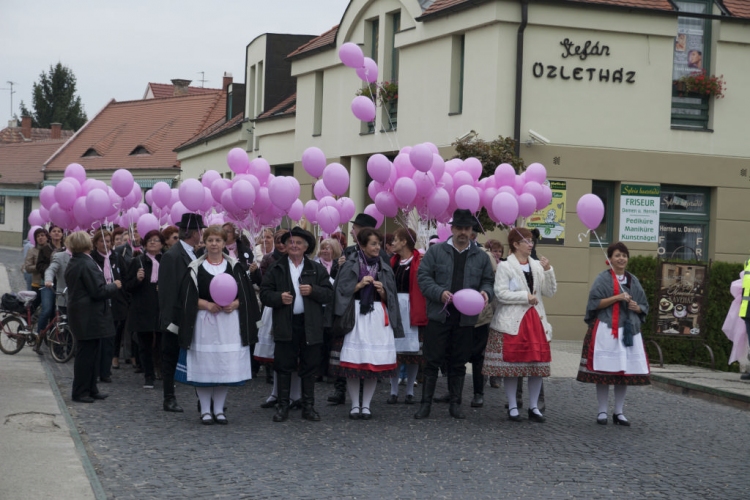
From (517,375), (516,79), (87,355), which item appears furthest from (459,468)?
(516,79)

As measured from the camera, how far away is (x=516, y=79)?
1952 cm

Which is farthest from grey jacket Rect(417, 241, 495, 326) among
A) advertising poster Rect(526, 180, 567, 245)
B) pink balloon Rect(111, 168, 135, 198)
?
advertising poster Rect(526, 180, 567, 245)

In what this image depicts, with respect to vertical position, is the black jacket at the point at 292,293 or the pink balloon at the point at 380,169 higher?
the pink balloon at the point at 380,169

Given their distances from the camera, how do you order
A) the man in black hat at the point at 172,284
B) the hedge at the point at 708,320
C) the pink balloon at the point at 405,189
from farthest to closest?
the hedge at the point at 708,320 → the pink balloon at the point at 405,189 → the man in black hat at the point at 172,284

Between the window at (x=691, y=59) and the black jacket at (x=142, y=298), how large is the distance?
1181 centimetres

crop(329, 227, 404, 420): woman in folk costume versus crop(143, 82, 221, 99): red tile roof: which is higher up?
crop(143, 82, 221, 99): red tile roof

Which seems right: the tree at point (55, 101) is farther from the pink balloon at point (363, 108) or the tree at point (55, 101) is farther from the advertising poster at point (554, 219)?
the pink balloon at point (363, 108)

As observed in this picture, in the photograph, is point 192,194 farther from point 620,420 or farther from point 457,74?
point 457,74

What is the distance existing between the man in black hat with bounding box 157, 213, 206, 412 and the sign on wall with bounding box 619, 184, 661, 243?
11.2 meters

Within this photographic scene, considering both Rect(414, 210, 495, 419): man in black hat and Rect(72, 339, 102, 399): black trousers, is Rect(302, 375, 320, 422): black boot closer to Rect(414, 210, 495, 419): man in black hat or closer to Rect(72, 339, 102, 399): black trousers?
Rect(414, 210, 495, 419): man in black hat

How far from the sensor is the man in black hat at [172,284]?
10.2 meters

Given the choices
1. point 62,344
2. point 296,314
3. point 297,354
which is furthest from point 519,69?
point 297,354

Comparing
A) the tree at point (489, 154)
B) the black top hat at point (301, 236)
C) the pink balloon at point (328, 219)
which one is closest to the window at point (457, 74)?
the tree at point (489, 154)

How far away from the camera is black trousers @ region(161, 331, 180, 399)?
34.5 ft
